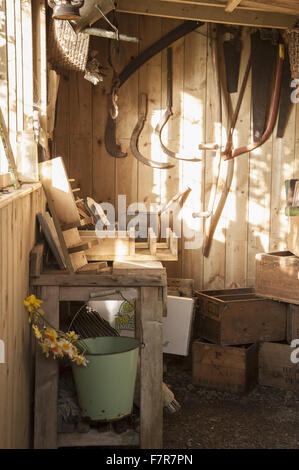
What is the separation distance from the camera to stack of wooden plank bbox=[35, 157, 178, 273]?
2.82 meters

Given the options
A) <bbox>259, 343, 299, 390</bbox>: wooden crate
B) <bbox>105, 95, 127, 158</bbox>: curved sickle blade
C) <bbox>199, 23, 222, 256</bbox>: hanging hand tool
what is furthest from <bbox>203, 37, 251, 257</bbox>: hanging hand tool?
<bbox>259, 343, 299, 390</bbox>: wooden crate

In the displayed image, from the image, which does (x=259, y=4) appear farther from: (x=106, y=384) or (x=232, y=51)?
(x=106, y=384)

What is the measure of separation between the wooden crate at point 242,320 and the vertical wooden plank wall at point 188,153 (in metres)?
0.57

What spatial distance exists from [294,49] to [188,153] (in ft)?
3.39

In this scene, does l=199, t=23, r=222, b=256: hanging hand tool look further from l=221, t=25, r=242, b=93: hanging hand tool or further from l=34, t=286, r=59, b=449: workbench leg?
l=34, t=286, r=59, b=449: workbench leg

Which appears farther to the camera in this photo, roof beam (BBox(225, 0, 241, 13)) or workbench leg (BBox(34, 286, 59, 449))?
roof beam (BBox(225, 0, 241, 13))

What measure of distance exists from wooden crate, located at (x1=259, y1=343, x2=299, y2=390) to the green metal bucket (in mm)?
1416

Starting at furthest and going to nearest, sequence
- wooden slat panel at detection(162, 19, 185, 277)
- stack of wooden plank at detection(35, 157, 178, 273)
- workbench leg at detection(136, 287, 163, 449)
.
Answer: wooden slat panel at detection(162, 19, 185, 277)
stack of wooden plank at detection(35, 157, 178, 273)
workbench leg at detection(136, 287, 163, 449)

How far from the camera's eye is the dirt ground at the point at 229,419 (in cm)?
304

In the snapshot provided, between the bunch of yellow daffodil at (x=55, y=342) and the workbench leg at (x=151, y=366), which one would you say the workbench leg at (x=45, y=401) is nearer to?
the bunch of yellow daffodil at (x=55, y=342)

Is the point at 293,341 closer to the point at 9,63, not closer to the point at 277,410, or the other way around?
the point at 277,410

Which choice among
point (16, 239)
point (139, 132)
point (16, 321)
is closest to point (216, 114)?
point (139, 132)

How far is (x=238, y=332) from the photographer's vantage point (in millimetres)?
3721
